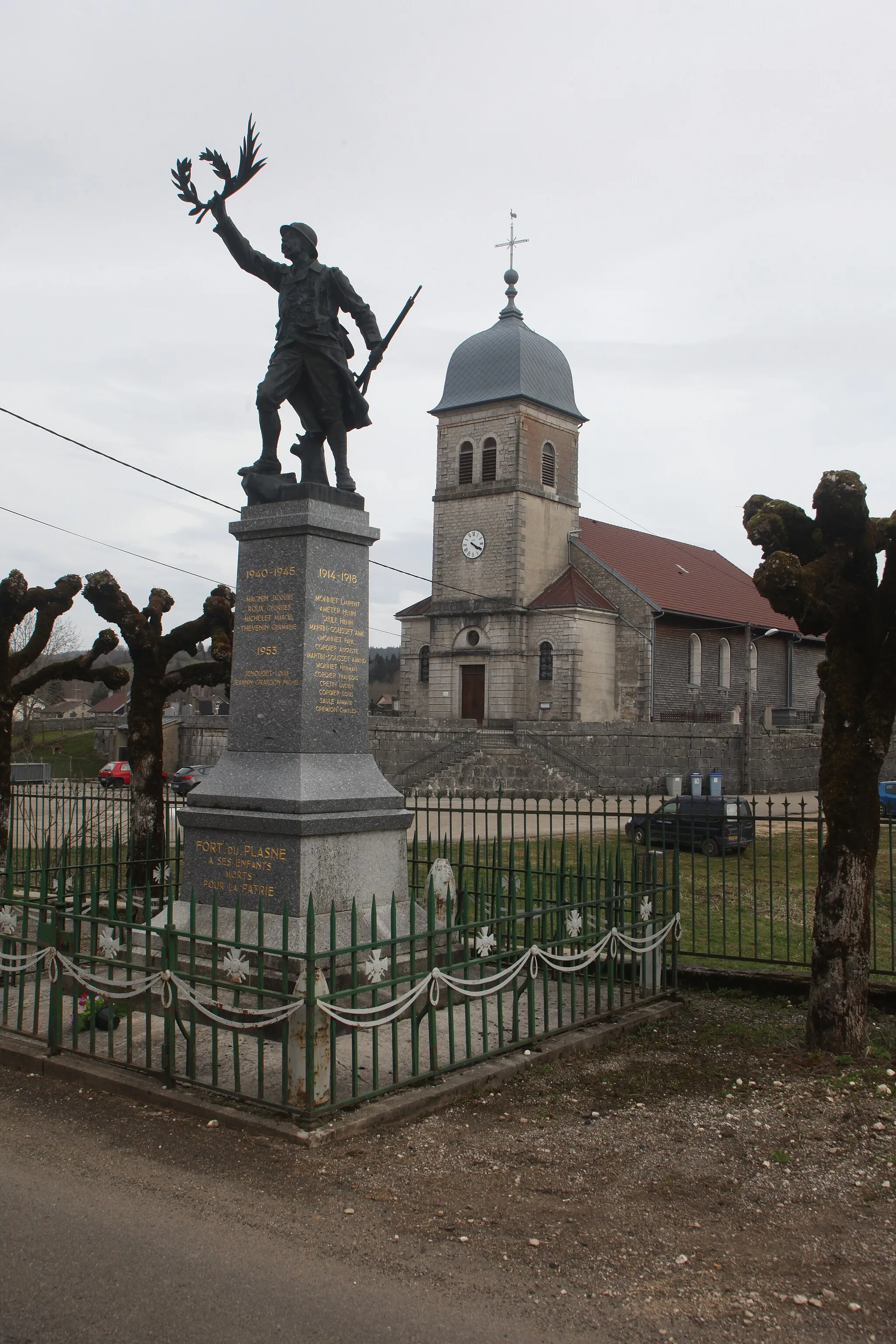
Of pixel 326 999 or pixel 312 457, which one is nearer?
pixel 326 999

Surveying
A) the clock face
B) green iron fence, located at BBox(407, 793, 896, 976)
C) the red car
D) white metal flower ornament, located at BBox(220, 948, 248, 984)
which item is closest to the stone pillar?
green iron fence, located at BBox(407, 793, 896, 976)

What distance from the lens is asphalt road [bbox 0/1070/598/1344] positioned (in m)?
3.91

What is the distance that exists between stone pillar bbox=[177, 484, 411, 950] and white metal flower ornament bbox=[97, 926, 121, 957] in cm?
100

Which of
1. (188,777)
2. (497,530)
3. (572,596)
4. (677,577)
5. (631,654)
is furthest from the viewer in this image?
(677,577)

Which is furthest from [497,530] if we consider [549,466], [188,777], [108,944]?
[108,944]

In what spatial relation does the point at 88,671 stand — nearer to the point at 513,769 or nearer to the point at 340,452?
the point at 340,452

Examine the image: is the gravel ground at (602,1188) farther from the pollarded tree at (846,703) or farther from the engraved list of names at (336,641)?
the engraved list of names at (336,641)

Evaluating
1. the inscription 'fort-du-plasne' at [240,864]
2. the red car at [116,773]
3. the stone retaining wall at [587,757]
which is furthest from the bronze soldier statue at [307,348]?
the red car at [116,773]

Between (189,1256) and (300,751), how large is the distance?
12.8ft

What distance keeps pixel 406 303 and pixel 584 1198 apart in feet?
22.3

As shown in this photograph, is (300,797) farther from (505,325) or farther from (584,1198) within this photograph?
(505,325)

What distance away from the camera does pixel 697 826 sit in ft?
54.7

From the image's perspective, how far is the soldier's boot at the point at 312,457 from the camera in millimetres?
8836

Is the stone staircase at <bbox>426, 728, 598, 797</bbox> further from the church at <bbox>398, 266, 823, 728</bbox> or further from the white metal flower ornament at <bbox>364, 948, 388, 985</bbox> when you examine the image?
the white metal flower ornament at <bbox>364, 948, 388, 985</bbox>
